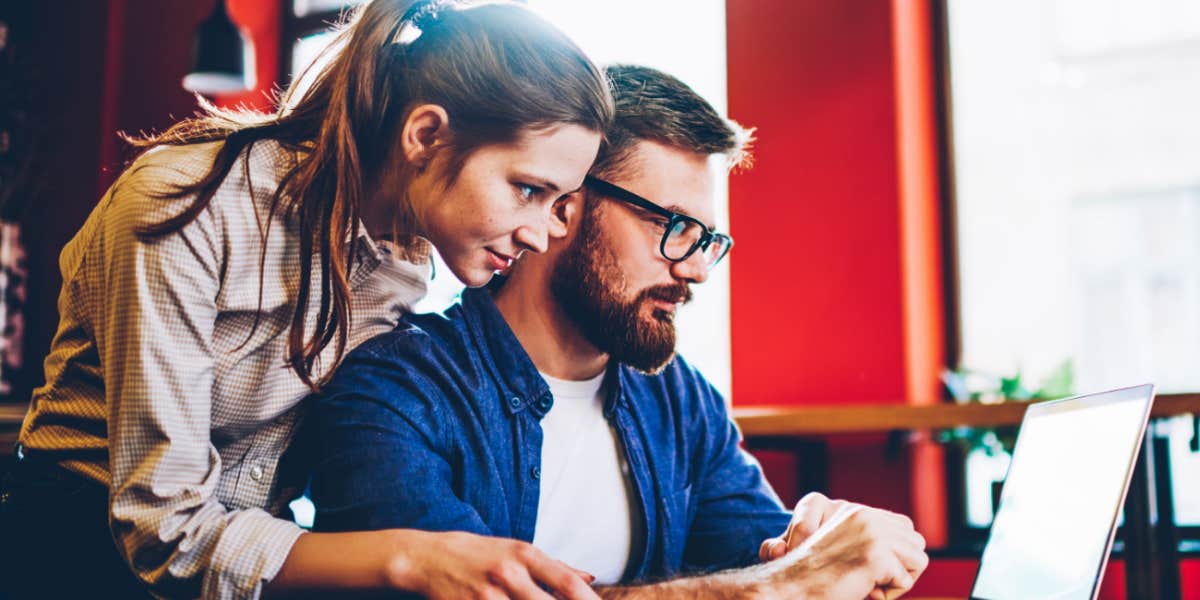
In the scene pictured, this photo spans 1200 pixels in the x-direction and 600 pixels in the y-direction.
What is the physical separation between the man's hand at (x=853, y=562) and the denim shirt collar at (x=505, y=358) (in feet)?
1.31

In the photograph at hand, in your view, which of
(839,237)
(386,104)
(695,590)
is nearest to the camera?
(695,590)

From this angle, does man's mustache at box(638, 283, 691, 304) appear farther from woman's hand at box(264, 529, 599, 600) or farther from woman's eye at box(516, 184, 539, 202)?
woman's hand at box(264, 529, 599, 600)

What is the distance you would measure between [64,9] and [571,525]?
14.5 ft

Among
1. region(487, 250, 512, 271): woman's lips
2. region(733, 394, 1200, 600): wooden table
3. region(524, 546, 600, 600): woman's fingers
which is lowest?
region(733, 394, 1200, 600): wooden table

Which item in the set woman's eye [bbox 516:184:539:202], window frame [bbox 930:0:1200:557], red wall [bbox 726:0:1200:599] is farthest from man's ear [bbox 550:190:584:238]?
window frame [bbox 930:0:1200:557]

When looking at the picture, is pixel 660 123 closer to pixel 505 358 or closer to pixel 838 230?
pixel 505 358

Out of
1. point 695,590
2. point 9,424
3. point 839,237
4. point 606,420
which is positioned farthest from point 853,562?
point 9,424

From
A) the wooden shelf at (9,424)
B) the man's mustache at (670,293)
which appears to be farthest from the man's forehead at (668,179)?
the wooden shelf at (9,424)

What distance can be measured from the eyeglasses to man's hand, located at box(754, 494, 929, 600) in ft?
1.57

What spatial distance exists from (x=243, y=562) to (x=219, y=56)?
343cm

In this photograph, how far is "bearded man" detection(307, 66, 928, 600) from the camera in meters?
1.18

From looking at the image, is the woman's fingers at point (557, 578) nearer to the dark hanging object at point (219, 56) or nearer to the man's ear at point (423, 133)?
the man's ear at point (423, 133)

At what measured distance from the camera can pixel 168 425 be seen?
1054 millimetres

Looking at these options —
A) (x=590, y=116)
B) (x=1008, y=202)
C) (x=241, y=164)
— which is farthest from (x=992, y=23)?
(x=241, y=164)
